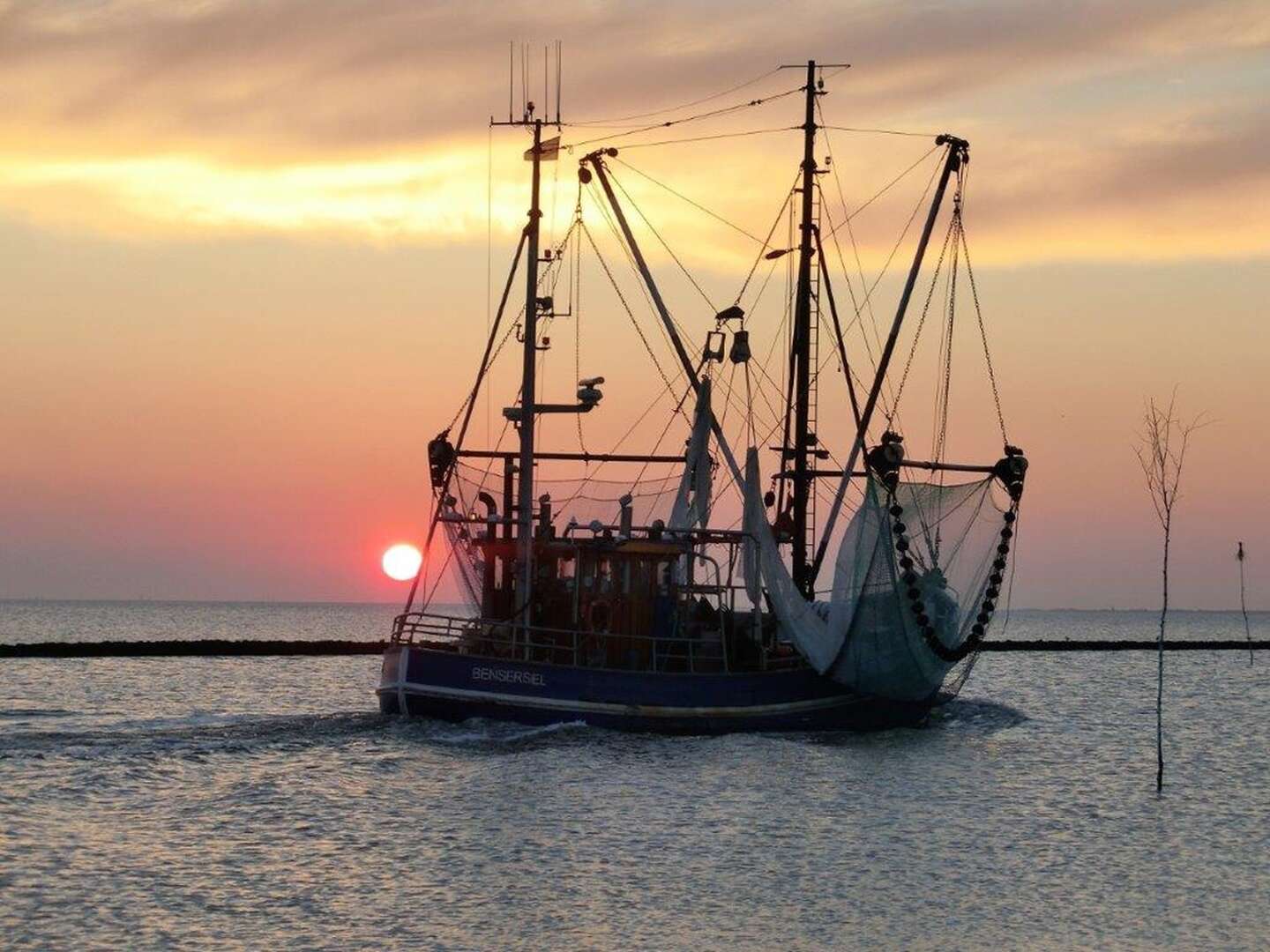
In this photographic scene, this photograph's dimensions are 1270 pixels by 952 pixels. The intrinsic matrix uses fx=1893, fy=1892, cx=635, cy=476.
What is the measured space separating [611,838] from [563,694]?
12302 mm

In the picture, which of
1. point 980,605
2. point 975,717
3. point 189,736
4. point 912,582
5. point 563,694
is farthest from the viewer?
point 975,717

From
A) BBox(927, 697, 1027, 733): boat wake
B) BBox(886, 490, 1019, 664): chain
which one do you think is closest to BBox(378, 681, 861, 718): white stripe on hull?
BBox(886, 490, 1019, 664): chain

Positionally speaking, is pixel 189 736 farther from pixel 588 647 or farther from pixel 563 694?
pixel 588 647

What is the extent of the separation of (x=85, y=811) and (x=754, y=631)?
63.1 ft

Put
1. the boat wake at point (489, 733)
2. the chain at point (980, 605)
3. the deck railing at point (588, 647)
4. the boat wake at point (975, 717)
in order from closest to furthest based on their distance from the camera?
the boat wake at point (489, 733) < the deck railing at point (588, 647) < the chain at point (980, 605) < the boat wake at point (975, 717)

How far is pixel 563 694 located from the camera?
44531 millimetres

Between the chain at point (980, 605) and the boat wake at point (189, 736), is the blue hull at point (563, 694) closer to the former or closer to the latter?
the boat wake at point (189, 736)

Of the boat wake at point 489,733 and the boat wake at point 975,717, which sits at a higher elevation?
the boat wake at point 489,733

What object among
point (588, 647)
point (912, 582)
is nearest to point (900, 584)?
point (912, 582)

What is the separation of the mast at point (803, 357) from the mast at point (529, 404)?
10207 millimetres

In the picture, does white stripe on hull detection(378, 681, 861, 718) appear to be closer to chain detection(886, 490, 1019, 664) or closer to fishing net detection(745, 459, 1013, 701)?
fishing net detection(745, 459, 1013, 701)

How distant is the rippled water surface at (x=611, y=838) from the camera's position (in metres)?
25.2

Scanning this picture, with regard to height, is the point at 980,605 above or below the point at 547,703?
above

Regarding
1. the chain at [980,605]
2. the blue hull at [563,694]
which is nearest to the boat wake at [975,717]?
the chain at [980,605]
